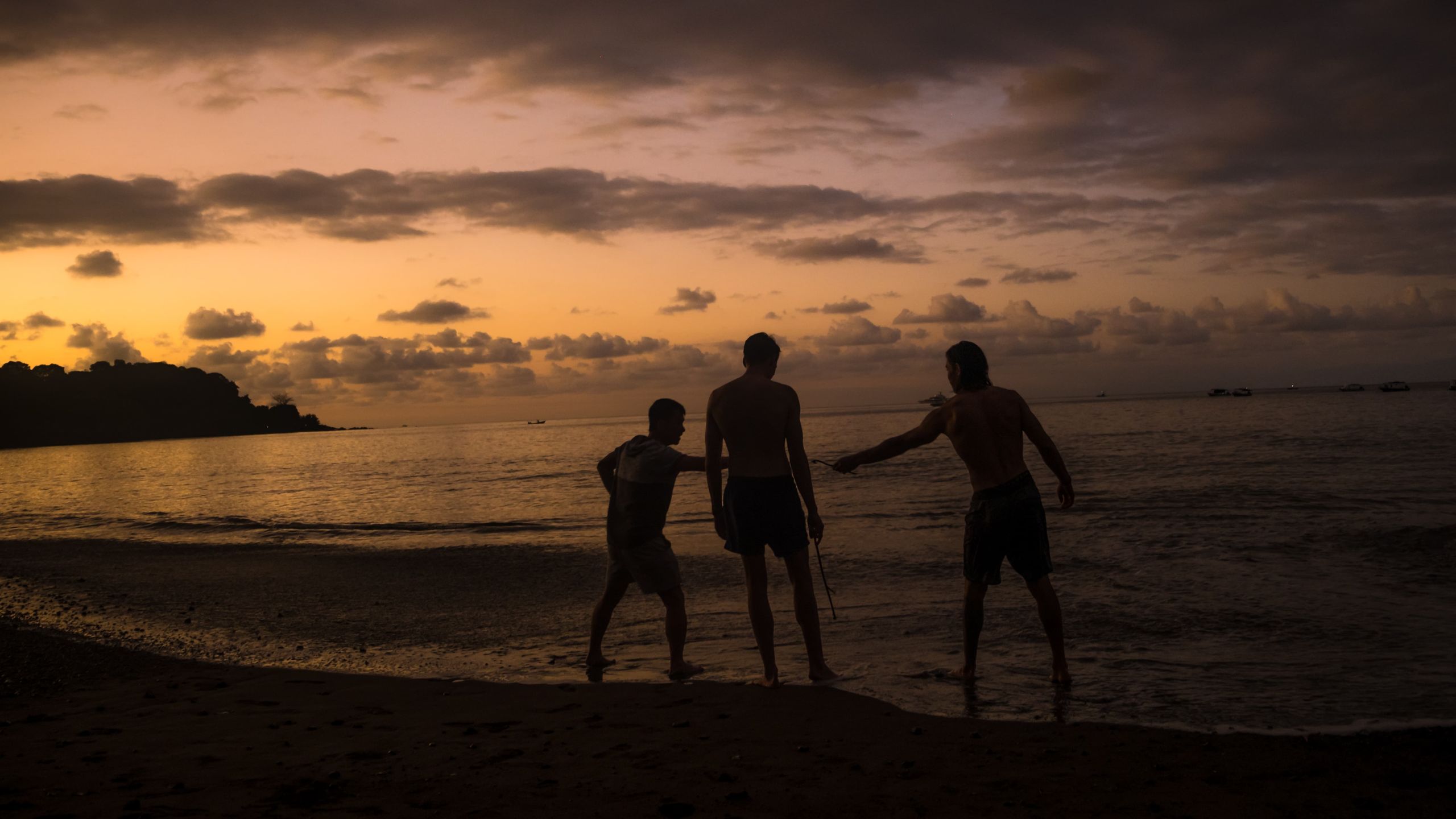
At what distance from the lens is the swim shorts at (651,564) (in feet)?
19.4

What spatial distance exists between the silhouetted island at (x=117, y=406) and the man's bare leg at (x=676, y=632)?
163m

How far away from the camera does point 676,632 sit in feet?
19.5

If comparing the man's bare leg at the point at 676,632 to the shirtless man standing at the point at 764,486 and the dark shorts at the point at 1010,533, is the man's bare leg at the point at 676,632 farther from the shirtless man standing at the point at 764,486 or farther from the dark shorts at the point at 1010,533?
the dark shorts at the point at 1010,533

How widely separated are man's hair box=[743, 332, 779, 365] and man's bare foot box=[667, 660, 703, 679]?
2076 millimetres

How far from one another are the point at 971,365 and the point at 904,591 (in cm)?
424

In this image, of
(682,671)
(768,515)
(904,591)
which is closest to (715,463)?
(768,515)

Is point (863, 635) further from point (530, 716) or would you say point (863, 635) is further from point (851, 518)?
point (851, 518)

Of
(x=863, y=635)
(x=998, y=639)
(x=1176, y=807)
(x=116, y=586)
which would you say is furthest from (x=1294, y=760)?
(x=116, y=586)

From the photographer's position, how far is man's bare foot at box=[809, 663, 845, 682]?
18.4ft

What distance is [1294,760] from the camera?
12.6 ft

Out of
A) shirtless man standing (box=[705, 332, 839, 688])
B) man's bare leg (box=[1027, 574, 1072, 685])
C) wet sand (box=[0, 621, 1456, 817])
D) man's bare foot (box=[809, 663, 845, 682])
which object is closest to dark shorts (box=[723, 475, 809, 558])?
shirtless man standing (box=[705, 332, 839, 688])

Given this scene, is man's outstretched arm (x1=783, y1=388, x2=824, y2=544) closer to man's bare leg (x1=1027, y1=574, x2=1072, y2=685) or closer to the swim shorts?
the swim shorts

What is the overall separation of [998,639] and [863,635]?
106 centimetres

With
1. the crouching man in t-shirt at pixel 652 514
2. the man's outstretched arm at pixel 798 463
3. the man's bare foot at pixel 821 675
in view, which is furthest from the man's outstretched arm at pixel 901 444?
the man's bare foot at pixel 821 675
